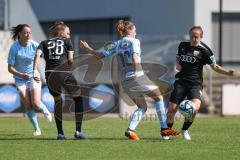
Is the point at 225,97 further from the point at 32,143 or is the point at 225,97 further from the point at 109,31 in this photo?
the point at 109,31

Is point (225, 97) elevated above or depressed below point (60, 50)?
below

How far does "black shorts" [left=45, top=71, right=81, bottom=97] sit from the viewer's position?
14.0 metres

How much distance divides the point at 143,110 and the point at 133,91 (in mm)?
383

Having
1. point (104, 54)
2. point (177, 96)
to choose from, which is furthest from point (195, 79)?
point (104, 54)

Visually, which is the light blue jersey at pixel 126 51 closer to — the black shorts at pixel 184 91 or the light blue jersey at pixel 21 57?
the black shorts at pixel 184 91

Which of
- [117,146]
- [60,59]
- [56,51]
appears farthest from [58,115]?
[117,146]

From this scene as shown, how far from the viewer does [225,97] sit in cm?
2534

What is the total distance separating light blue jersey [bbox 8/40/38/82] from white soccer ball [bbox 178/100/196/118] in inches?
129

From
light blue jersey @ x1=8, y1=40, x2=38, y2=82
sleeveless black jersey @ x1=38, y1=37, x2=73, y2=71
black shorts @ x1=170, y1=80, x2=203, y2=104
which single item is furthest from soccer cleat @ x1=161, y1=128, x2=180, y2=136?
light blue jersey @ x1=8, y1=40, x2=38, y2=82

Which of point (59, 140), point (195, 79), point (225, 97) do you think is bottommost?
point (225, 97)

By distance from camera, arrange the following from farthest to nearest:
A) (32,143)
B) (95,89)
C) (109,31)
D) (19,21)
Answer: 1. (109,31)
2. (19,21)
3. (95,89)
4. (32,143)

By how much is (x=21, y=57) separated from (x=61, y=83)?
146cm

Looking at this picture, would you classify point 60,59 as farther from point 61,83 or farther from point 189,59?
point 189,59

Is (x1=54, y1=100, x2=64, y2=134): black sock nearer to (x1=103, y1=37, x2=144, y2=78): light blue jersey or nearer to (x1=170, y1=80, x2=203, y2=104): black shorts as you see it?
(x1=103, y1=37, x2=144, y2=78): light blue jersey
